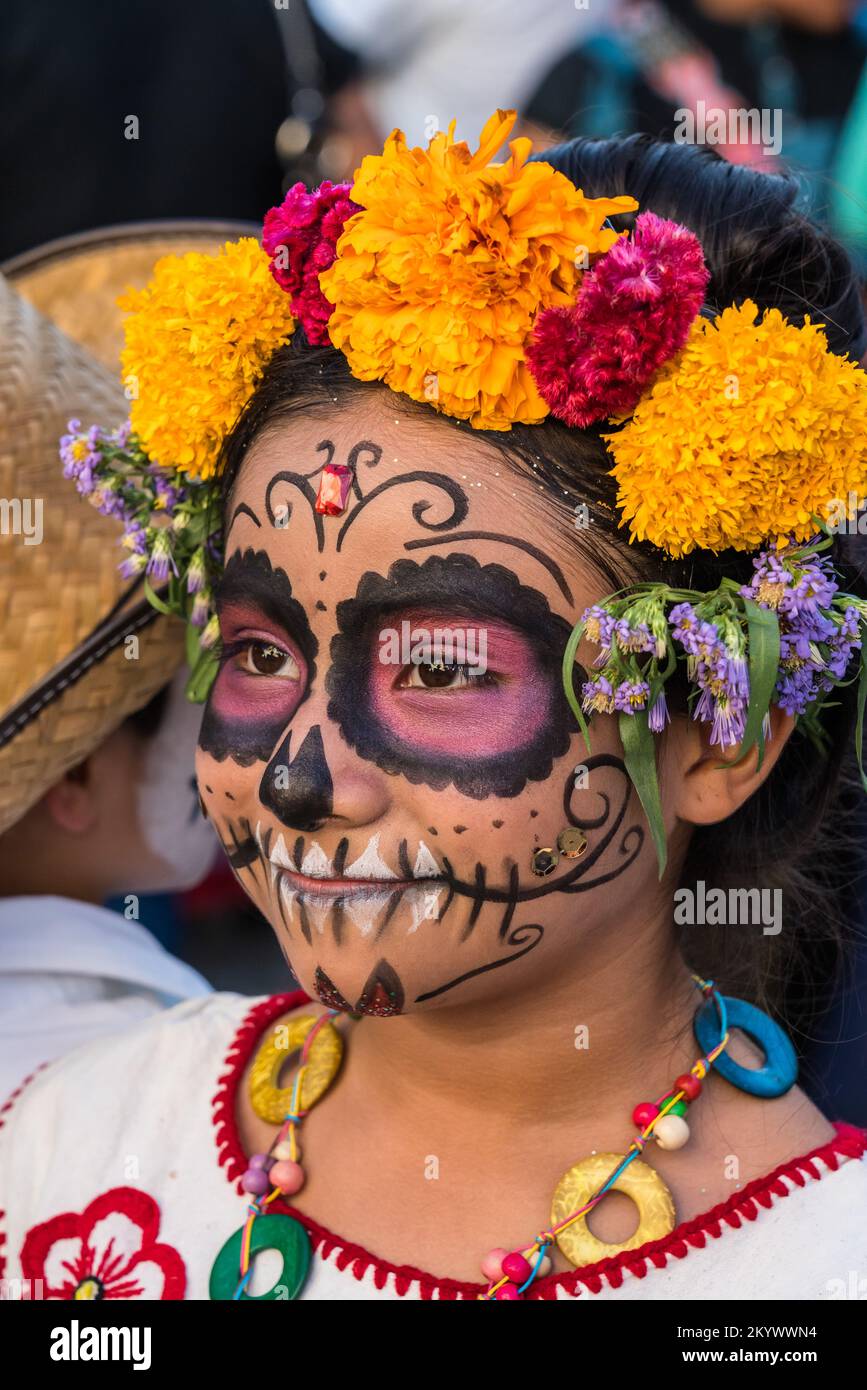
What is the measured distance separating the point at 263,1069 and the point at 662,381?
115cm

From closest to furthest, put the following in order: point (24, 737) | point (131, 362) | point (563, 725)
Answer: point (563, 725), point (131, 362), point (24, 737)

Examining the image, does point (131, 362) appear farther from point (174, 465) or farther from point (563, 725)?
point (563, 725)

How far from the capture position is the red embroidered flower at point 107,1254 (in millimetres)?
2113

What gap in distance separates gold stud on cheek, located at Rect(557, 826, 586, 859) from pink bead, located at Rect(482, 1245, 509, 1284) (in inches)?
20.4

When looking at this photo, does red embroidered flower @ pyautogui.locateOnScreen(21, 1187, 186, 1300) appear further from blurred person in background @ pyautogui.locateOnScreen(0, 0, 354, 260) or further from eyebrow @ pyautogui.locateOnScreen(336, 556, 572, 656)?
blurred person in background @ pyautogui.locateOnScreen(0, 0, 354, 260)

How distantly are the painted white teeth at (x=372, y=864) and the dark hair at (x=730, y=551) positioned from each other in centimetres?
42

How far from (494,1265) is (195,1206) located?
1.59 ft

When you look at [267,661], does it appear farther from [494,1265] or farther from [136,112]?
[136,112]

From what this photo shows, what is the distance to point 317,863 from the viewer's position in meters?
1.85

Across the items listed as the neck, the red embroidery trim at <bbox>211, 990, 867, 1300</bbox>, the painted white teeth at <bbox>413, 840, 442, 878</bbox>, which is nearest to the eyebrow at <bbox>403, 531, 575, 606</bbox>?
the painted white teeth at <bbox>413, 840, 442, 878</bbox>

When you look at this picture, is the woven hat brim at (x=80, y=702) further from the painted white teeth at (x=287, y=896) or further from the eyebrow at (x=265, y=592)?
the painted white teeth at (x=287, y=896)

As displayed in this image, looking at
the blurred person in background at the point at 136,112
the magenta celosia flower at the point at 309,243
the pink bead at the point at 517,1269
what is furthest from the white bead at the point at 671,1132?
the blurred person in background at the point at 136,112
